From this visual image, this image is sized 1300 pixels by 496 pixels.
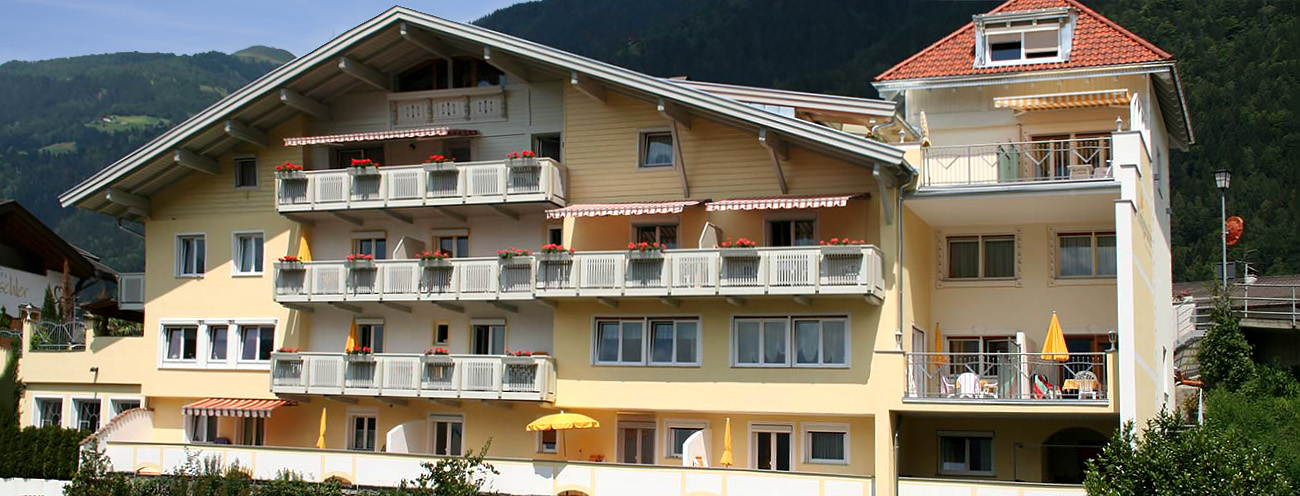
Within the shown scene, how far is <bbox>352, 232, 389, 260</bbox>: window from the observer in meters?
40.0

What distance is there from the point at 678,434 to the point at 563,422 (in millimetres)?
3079

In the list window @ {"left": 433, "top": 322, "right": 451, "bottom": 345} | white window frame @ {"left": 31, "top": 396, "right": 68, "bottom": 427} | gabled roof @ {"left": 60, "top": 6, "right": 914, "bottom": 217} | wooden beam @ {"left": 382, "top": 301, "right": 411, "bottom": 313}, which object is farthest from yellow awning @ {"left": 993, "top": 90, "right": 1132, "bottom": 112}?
white window frame @ {"left": 31, "top": 396, "right": 68, "bottom": 427}

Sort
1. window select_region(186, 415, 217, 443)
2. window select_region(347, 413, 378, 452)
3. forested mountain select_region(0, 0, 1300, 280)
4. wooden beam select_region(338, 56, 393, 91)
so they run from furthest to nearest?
1. forested mountain select_region(0, 0, 1300, 280)
2. window select_region(186, 415, 217, 443)
3. window select_region(347, 413, 378, 452)
4. wooden beam select_region(338, 56, 393, 91)

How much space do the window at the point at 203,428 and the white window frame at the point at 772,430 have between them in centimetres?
1562

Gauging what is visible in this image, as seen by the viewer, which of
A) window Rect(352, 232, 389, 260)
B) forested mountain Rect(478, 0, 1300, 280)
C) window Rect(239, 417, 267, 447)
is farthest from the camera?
forested mountain Rect(478, 0, 1300, 280)

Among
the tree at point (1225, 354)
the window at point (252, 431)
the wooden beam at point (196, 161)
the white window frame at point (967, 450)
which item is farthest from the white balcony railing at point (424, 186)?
the tree at point (1225, 354)

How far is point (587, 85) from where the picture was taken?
3669 centimetres

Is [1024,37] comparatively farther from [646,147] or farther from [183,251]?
[183,251]

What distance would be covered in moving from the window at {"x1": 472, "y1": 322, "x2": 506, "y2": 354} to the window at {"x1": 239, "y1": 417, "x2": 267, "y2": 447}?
6.71 meters

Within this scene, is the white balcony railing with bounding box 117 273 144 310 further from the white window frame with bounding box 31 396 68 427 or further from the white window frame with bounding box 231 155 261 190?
the white window frame with bounding box 231 155 261 190

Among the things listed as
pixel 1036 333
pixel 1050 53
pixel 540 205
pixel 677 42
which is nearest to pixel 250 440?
pixel 540 205

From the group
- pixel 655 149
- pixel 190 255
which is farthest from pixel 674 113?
pixel 190 255

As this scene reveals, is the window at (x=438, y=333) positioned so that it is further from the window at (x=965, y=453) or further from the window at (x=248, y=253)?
the window at (x=965, y=453)

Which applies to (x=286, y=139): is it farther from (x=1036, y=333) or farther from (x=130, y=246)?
(x=130, y=246)
